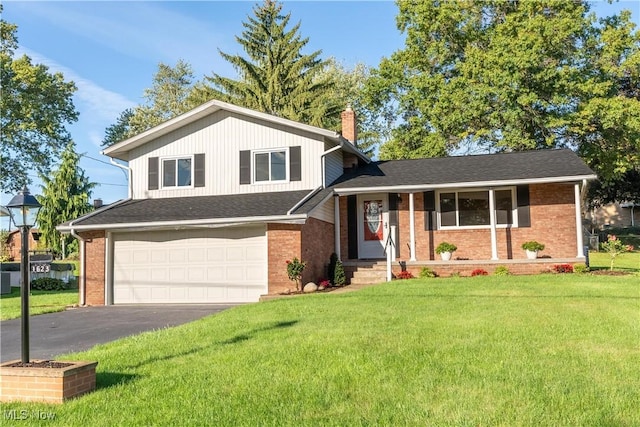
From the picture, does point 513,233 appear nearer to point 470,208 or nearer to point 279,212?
point 470,208

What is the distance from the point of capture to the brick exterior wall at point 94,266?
1614 cm

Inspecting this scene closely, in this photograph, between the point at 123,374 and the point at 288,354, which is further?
the point at 288,354

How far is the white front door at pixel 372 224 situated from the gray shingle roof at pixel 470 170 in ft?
2.48

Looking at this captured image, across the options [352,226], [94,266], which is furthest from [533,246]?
[94,266]

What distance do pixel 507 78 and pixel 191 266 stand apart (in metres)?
17.1

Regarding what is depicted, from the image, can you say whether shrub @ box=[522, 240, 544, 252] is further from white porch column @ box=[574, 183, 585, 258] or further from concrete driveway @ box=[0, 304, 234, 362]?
concrete driveway @ box=[0, 304, 234, 362]

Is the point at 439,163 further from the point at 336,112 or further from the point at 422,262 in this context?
the point at 336,112

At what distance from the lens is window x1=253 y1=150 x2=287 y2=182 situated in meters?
17.7

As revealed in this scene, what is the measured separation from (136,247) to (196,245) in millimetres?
1966

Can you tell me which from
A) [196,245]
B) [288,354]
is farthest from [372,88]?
[288,354]

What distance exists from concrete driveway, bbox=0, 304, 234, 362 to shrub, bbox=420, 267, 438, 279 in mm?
6346

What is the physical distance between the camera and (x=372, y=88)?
3019 centimetres

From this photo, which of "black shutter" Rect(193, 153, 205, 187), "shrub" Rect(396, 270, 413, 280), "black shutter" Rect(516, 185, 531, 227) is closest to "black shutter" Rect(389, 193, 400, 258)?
"shrub" Rect(396, 270, 413, 280)

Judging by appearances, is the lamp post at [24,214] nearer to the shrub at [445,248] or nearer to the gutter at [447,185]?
the gutter at [447,185]
